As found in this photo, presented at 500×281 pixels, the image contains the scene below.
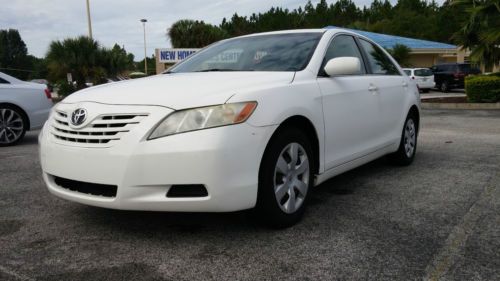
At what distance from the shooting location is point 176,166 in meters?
2.79

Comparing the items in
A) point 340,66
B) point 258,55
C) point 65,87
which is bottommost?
point 65,87

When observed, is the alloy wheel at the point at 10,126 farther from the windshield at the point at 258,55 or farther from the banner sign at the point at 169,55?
the banner sign at the point at 169,55

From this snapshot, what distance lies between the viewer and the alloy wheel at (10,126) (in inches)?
303

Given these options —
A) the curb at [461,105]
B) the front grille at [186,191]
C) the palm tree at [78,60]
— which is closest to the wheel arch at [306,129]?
the front grille at [186,191]

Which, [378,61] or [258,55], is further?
[378,61]

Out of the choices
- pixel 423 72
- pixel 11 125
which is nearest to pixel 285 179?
pixel 11 125

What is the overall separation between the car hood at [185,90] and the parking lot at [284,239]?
34.1 inches

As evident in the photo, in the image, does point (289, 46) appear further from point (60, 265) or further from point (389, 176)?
point (60, 265)

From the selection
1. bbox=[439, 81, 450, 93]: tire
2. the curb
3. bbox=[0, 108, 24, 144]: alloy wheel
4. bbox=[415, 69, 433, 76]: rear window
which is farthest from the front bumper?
bbox=[439, 81, 450, 93]: tire

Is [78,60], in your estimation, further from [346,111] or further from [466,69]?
[346,111]

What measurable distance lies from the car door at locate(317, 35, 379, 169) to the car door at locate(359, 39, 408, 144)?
0.50 ft

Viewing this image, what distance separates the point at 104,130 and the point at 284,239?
4.32 ft

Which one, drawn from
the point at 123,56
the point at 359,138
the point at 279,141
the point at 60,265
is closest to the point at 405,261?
the point at 279,141

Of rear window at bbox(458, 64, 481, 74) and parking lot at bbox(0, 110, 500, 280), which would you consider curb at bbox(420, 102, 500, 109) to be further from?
rear window at bbox(458, 64, 481, 74)
